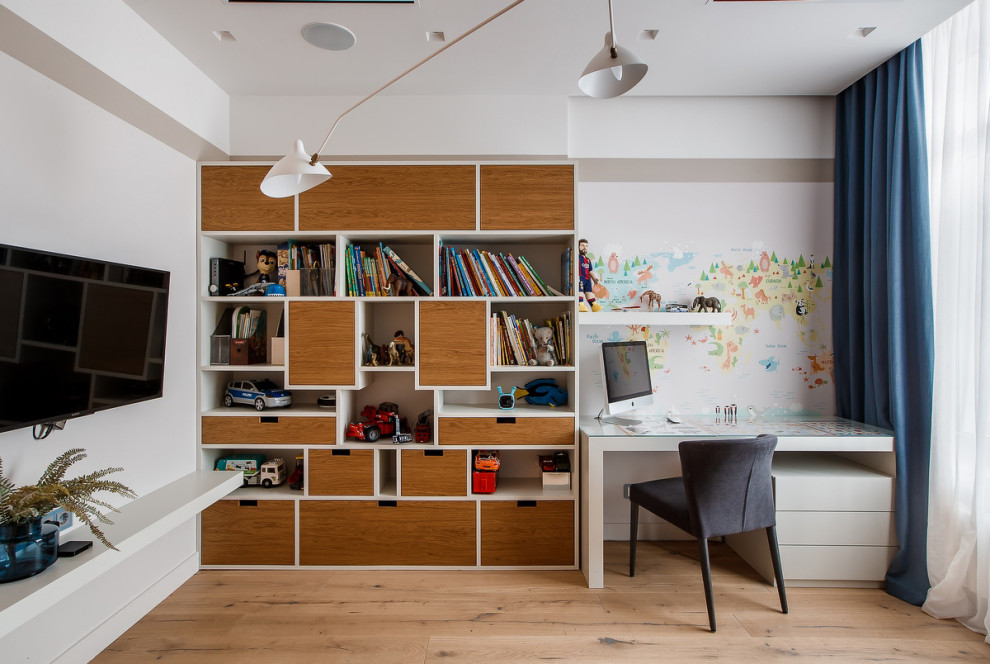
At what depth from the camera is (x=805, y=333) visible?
2953 millimetres

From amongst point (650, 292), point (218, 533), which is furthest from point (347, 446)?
point (650, 292)

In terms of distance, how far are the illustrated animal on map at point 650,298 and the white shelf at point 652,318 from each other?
11 cm

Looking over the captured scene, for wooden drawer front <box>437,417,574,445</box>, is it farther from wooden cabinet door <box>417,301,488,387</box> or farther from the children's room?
wooden cabinet door <box>417,301,488,387</box>

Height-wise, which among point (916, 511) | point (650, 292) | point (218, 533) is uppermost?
point (650, 292)

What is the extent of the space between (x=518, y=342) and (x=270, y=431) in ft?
4.61

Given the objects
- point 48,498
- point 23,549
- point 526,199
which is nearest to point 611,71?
point 526,199

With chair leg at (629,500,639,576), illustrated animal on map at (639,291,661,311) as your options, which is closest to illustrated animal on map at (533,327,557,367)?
illustrated animal on map at (639,291,661,311)

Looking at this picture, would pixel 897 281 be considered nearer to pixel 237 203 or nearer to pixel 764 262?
pixel 764 262

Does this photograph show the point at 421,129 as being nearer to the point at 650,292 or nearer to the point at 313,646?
the point at 650,292

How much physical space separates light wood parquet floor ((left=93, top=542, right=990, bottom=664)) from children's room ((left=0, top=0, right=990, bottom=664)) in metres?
0.02

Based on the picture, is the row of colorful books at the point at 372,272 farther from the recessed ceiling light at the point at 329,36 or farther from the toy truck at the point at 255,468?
the toy truck at the point at 255,468

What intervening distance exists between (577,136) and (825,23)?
3.85ft

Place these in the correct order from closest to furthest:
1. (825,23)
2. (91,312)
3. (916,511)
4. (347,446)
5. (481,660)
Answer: (91,312) < (481,660) < (825,23) < (916,511) < (347,446)

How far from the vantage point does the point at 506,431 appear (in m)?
2.60
